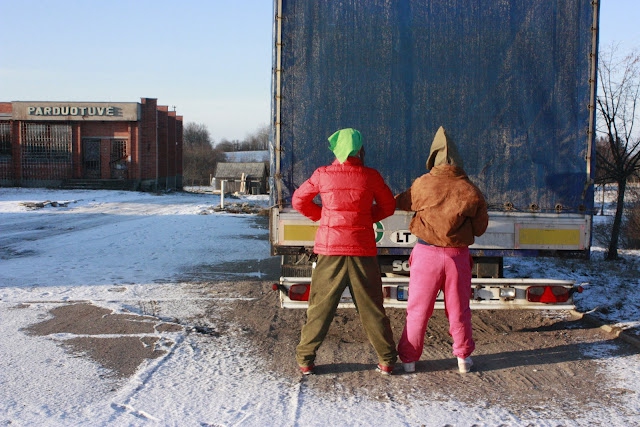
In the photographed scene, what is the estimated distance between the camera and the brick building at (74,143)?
43094 millimetres

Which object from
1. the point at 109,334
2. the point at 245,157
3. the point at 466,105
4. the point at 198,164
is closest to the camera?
the point at 466,105

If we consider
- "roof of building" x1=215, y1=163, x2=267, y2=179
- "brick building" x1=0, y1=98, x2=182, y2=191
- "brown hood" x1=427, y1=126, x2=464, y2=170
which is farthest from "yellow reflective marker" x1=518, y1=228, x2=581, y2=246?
"roof of building" x1=215, y1=163, x2=267, y2=179

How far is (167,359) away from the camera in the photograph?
5402 mm

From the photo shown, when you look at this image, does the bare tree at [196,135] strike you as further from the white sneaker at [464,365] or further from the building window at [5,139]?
the white sneaker at [464,365]

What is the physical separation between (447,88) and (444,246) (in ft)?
5.43

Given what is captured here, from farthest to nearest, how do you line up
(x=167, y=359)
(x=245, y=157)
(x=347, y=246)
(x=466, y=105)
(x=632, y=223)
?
(x=245, y=157), (x=632, y=223), (x=466, y=105), (x=167, y=359), (x=347, y=246)

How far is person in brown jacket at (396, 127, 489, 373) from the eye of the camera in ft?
16.1

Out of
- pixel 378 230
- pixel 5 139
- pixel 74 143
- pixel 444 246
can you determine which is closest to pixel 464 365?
pixel 444 246

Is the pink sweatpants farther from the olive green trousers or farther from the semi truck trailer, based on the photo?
the semi truck trailer

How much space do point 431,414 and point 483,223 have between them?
159cm

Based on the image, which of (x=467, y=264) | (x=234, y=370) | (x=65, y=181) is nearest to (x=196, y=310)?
(x=234, y=370)

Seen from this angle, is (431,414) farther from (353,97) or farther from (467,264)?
(353,97)

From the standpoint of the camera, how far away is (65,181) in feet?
140

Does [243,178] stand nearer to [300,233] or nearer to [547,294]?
[300,233]
